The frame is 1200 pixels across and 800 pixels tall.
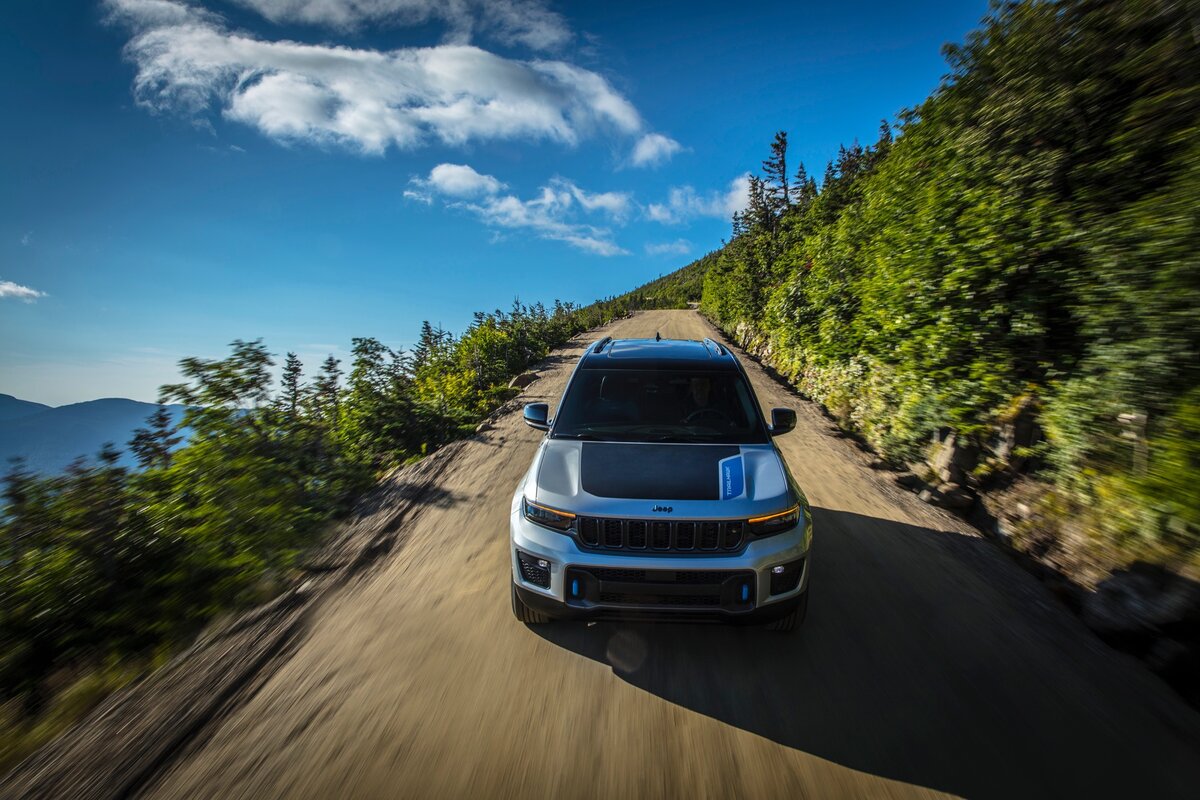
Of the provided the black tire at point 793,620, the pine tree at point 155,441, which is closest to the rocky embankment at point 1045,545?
the black tire at point 793,620

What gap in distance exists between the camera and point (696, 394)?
162 inches

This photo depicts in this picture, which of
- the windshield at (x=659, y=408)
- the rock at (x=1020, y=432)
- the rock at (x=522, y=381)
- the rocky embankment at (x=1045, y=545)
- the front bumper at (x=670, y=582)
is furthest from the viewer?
the rock at (x=522, y=381)

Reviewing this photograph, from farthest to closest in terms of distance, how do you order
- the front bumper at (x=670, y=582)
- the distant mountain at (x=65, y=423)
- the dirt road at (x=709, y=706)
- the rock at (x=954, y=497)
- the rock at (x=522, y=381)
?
the distant mountain at (x=65, y=423), the rock at (x=522, y=381), the rock at (x=954, y=497), the front bumper at (x=670, y=582), the dirt road at (x=709, y=706)

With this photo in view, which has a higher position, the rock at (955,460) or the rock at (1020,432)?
the rock at (1020,432)

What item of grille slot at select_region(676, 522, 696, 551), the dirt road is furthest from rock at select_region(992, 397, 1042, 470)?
grille slot at select_region(676, 522, 696, 551)

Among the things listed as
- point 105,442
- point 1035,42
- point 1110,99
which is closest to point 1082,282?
point 1110,99

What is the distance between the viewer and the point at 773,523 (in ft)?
9.69

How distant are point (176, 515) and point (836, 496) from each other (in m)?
6.62

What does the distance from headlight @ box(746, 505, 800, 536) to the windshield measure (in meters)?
0.74

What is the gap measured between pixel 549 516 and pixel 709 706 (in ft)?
4.45

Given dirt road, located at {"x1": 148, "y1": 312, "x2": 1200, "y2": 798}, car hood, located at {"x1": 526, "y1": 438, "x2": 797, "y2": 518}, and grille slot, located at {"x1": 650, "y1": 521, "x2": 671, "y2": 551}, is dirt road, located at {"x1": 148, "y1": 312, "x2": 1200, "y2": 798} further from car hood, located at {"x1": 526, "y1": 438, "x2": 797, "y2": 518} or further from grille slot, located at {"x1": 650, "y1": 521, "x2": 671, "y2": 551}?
car hood, located at {"x1": 526, "y1": 438, "x2": 797, "y2": 518}

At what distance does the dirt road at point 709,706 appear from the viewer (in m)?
2.37

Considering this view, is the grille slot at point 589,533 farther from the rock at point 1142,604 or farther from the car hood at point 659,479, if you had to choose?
the rock at point 1142,604

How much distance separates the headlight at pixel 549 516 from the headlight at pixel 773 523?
40.9 inches
